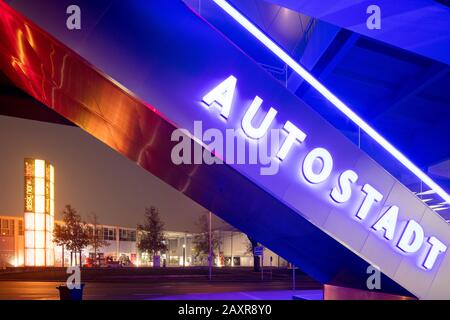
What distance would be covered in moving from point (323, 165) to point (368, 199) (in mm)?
1140

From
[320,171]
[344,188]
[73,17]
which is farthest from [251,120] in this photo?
[73,17]

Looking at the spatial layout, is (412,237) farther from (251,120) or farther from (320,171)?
(251,120)

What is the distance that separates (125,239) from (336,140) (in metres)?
56.4

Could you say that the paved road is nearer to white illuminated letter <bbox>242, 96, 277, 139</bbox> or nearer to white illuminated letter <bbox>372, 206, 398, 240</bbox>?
white illuminated letter <bbox>372, 206, 398, 240</bbox>

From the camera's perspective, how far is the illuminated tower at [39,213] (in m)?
45.0

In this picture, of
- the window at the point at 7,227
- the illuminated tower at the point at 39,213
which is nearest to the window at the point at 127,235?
the illuminated tower at the point at 39,213

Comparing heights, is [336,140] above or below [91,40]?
below

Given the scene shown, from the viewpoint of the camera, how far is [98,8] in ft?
20.2

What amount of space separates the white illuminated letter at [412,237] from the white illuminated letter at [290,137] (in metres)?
2.95

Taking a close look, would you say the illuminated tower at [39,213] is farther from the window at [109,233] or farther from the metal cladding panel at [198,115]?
the metal cladding panel at [198,115]

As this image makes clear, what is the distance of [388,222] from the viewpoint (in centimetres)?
795

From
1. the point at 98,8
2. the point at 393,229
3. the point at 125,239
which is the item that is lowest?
the point at 125,239
